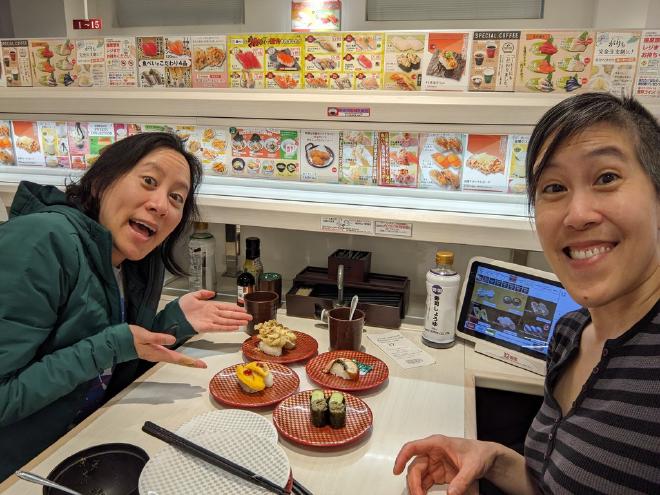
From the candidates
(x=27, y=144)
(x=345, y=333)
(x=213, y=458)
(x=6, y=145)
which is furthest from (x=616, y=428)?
(x=6, y=145)

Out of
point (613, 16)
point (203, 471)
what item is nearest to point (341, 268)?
point (203, 471)

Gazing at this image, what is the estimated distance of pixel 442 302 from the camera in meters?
1.70

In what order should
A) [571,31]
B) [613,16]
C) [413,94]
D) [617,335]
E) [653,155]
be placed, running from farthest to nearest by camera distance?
1. [613,16]
2. [413,94]
3. [571,31]
4. [617,335]
5. [653,155]

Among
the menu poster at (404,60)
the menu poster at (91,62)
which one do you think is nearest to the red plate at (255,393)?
the menu poster at (404,60)

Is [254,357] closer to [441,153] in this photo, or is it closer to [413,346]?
[413,346]

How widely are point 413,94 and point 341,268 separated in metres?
0.70

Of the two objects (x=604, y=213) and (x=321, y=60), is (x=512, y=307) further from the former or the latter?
(x=321, y=60)

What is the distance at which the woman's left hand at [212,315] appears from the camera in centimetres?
165

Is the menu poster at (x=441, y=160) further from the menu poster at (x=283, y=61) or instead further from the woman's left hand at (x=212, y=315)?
the woman's left hand at (x=212, y=315)

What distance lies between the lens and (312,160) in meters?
2.04

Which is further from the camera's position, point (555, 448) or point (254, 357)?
point (254, 357)

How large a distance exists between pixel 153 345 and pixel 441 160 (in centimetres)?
124

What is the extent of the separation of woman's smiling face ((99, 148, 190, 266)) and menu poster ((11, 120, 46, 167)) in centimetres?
120

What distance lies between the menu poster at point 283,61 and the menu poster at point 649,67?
1141 mm
